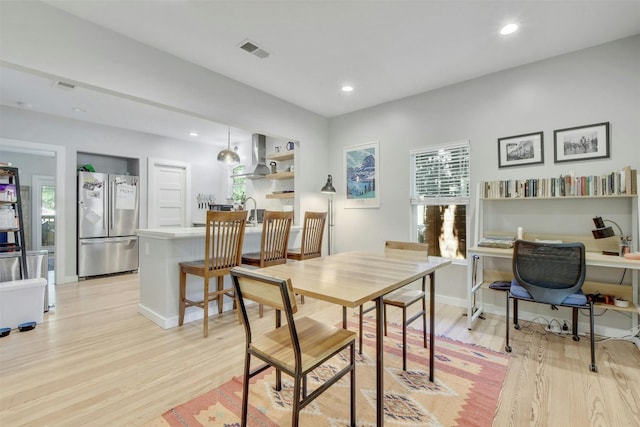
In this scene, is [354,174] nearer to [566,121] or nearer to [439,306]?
[439,306]

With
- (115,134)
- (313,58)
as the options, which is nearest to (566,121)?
(313,58)

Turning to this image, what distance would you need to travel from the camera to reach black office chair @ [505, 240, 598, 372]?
2.18 m

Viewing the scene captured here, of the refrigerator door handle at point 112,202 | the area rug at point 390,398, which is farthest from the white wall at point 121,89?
the area rug at point 390,398

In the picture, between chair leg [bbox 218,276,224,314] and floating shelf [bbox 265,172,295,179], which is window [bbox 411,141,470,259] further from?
chair leg [bbox 218,276,224,314]

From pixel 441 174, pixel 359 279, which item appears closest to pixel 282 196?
pixel 441 174

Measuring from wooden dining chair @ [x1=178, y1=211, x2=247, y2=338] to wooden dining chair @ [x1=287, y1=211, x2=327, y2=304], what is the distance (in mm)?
762

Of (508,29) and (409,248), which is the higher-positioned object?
(508,29)

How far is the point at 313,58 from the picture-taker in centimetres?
291

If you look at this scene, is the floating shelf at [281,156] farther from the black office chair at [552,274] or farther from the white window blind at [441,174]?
the black office chair at [552,274]

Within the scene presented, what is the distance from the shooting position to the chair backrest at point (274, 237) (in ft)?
9.94

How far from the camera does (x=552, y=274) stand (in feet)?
7.51

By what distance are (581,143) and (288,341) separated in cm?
323

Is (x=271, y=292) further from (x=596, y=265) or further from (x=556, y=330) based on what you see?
(x=556, y=330)

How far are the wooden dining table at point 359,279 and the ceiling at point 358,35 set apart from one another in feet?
6.26
